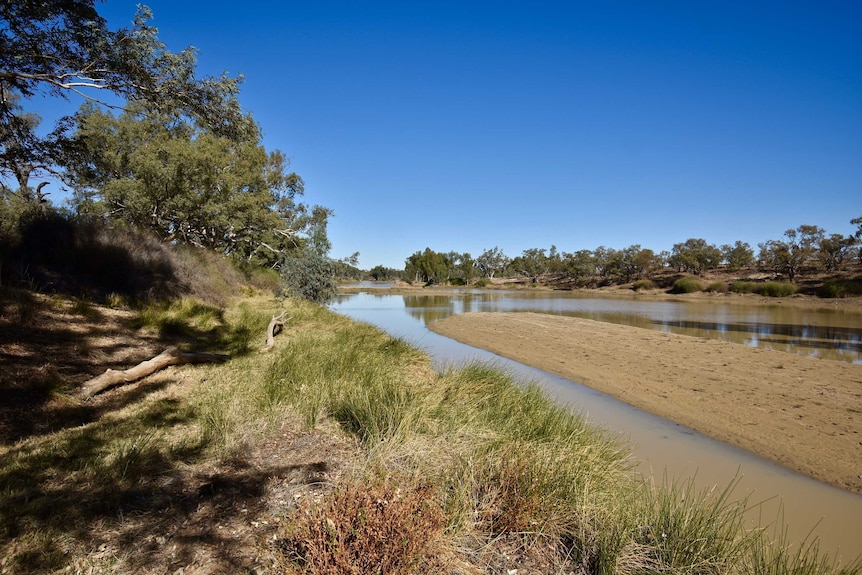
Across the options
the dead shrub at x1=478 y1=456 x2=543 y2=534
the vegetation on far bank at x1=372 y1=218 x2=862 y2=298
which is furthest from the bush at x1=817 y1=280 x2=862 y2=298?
the dead shrub at x1=478 y1=456 x2=543 y2=534

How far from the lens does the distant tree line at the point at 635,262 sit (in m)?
54.5

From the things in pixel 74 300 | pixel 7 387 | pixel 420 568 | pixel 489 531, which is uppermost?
pixel 74 300

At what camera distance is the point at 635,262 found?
80562mm

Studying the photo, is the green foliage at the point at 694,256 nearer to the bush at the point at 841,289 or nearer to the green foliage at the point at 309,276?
the bush at the point at 841,289

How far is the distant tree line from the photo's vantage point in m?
54.5

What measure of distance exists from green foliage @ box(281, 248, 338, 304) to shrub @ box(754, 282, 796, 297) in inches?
2091

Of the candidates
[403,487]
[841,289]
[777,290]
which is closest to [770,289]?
[777,290]

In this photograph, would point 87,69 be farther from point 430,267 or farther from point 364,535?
point 430,267

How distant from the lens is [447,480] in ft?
11.5

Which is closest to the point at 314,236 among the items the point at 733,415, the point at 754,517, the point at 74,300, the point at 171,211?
the point at 171,211

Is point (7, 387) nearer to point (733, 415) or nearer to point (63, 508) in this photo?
point (63, 508)

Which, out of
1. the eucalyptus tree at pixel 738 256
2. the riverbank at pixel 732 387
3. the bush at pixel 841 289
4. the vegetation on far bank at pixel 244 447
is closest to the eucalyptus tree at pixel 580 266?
the eucalyptus tree at pixel 738 256

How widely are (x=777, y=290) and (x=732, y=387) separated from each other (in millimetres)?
50356

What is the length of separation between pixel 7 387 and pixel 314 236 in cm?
1752
